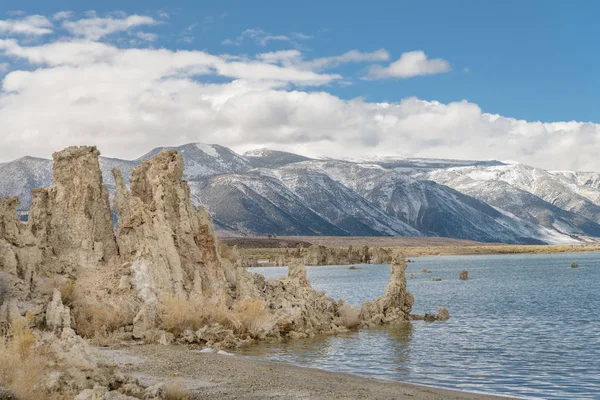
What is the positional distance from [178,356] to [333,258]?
15068 centimetres

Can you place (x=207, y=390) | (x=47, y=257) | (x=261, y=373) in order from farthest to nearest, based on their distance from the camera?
(x=47, y=257)
(x=261, y=373)
(x=207, y=390)

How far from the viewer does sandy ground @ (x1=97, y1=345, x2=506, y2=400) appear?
1762cm

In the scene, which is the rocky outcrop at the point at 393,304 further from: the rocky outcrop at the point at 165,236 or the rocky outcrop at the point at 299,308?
the rocky outcrop at the point at 165,236

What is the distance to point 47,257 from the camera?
29.0 metres

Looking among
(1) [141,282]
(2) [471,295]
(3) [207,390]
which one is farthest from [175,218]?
(2) [471,295]

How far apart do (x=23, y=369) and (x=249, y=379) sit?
705 centimetres

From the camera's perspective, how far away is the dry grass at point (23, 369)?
43.2 ft

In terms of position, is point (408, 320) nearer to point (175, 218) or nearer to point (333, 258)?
point (175, 218)

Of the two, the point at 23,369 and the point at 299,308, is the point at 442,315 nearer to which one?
the point at 299,308

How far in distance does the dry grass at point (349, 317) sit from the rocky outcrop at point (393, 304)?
875mm

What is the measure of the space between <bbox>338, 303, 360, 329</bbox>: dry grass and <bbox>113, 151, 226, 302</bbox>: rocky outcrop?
6890mm

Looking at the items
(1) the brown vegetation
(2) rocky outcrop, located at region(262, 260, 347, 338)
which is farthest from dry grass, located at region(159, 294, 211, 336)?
(1) the brown vegetation

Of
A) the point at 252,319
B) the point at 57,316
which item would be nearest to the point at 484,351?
the point at 252,319

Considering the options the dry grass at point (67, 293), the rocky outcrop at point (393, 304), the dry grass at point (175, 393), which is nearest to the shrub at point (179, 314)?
the dry grass at point (67, 293)
